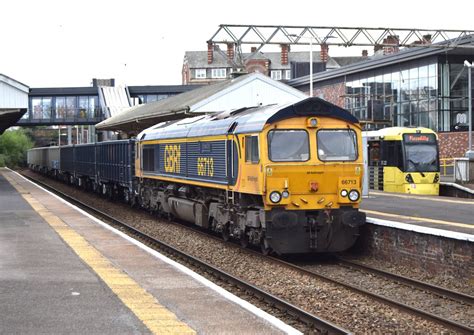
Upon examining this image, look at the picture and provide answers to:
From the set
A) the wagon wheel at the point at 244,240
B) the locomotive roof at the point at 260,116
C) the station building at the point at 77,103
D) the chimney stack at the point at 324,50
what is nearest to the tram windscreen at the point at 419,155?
the chimney stack at the point at 324,50

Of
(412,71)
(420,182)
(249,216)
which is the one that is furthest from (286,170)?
(412,71)

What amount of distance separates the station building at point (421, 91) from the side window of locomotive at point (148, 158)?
19747 mm

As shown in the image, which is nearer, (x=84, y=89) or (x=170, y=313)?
(x=170, y=313)

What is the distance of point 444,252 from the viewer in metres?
11.9

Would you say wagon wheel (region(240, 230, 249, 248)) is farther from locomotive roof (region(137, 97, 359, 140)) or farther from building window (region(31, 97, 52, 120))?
building window (region(31, 97, 52, 120))

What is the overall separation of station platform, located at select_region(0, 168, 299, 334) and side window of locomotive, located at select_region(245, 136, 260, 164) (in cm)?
264

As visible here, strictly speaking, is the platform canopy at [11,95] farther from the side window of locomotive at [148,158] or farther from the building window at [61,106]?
the building window at [61,106]

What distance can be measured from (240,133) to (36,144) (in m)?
108

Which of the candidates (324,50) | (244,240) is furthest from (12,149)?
(244,240)

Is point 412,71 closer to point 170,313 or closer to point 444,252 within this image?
point 444,252

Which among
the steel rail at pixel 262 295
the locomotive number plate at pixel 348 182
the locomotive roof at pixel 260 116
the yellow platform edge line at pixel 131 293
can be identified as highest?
the locomotive roof at pixel 260 116

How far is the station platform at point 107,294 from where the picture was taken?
7414 mm

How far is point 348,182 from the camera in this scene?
13.5m

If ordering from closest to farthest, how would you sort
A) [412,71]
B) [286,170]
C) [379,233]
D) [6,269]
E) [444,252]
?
[6,269], [444,252], [286,170], [379,233], [412,71]
